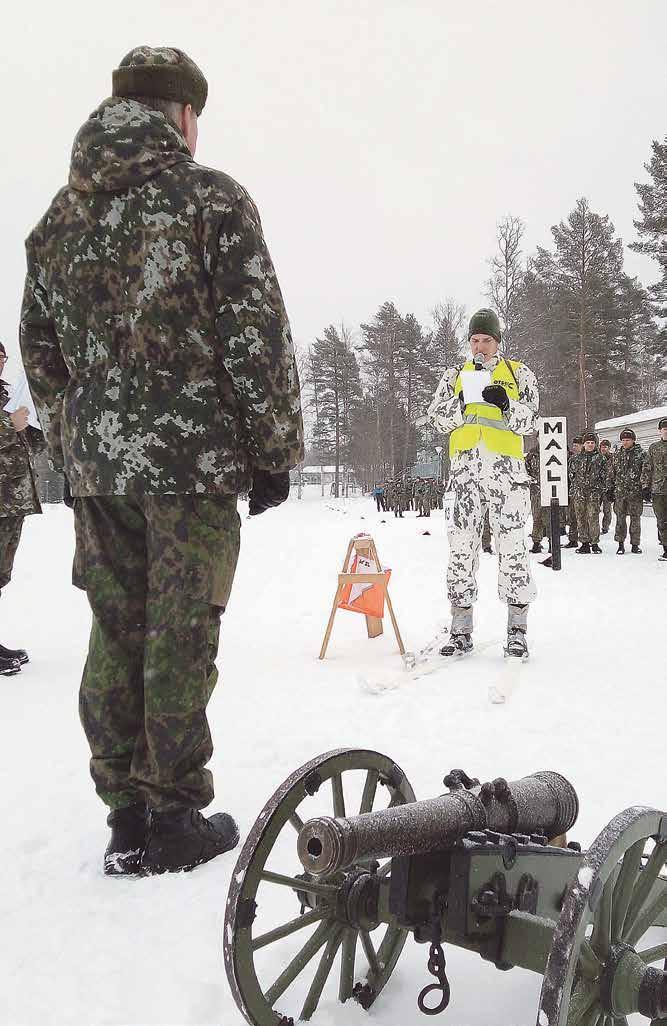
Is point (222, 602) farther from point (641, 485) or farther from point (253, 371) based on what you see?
point (641, 485)

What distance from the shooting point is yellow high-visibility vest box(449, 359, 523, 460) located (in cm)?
574

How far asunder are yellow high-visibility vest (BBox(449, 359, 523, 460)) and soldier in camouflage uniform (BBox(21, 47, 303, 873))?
11.2ft

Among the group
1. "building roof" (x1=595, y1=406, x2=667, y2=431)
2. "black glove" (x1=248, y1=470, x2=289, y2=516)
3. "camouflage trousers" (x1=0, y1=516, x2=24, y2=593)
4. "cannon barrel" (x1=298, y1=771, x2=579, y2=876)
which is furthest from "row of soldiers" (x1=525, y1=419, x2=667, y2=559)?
"cannon barrel" (x1=298, y1=771, x2=579, y2=876)

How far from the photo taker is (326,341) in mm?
68625

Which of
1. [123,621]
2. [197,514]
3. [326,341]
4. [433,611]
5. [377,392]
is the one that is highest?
[326,341]

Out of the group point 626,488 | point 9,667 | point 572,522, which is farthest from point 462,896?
point 572,522

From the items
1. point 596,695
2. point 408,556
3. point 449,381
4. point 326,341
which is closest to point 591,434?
point 408,556

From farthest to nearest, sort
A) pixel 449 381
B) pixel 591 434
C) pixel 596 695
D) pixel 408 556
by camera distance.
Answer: pixel 591 434 → pixel 408 556 → pixel 449 381 → pixel 596 695

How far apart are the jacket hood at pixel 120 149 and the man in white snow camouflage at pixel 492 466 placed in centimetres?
367

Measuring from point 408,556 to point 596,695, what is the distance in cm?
970

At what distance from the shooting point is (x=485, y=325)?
5801 millimetres

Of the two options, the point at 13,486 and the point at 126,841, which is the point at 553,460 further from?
the point at 126,841

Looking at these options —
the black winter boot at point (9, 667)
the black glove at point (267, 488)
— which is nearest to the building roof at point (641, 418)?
the black winter boot at point (9, 667)

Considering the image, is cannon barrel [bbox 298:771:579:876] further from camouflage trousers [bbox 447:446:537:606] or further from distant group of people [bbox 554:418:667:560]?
distant group of people [bbox 554:418:667:560]
